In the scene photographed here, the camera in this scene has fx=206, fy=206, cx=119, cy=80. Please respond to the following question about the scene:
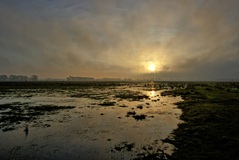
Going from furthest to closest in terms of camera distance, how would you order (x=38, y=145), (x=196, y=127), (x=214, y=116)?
(x=214, y=116)
(x=196, y=127)
(x=38, y=145)

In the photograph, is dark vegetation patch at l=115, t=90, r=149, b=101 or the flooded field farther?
dark vegetation patch at l=115, t=90, r=149, b=101

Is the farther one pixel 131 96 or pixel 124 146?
pixel 131 96

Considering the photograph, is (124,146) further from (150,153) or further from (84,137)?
(84,137)

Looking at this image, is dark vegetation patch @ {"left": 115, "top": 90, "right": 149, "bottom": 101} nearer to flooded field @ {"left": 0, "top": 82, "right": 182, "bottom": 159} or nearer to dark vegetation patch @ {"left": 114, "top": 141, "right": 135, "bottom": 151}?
flooded field @ {"left": 0, "top": 82, "right": 182, "bottom": 159}

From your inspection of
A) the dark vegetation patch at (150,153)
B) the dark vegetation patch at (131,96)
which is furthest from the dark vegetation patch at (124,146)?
the dark vegetation patch at (131,96)

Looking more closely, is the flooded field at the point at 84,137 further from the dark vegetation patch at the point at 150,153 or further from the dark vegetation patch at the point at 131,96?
the dark vegetation patch at the point at 131,96

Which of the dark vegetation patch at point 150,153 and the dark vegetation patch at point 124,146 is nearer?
the dark vegetation patch at point 150,153

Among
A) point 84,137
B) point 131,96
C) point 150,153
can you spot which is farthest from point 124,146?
point 131,96

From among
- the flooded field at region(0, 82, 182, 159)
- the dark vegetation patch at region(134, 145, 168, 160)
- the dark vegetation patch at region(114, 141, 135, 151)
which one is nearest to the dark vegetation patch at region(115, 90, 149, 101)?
the flooded field at region(0, 82, 182, 159)

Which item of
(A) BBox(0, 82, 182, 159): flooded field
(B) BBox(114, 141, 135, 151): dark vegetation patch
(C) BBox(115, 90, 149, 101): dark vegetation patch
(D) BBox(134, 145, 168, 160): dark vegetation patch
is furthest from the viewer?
(C) BBox(115, 90, 149, 101): dark vegetation patch

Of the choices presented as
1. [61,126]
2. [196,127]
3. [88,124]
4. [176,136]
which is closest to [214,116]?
[196,127]

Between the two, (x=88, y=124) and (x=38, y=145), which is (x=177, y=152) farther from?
(x=88, y=124)

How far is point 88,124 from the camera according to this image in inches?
1211

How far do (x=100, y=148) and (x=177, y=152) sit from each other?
719 centimetres
